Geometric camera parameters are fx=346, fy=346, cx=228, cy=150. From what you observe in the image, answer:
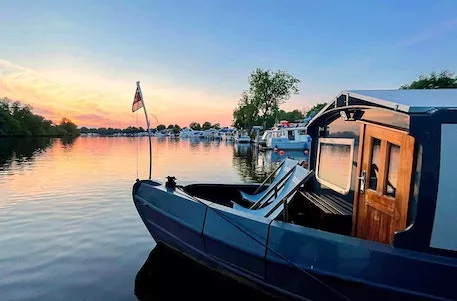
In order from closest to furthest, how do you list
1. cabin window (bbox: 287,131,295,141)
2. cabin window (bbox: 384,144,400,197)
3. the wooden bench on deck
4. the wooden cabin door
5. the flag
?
the wooden cabin door
cabin window (bbox: 384,144,400,197)
the wooden bench on deck
the flag
cabin window (bbox: 287,131,295,141)

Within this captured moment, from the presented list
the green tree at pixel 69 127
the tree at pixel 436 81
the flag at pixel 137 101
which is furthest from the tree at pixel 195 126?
the flag at pixel 137 101

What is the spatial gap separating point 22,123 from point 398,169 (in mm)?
128768

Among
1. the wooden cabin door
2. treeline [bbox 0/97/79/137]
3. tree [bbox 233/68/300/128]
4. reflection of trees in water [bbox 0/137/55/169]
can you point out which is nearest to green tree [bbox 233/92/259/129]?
tree [bbox 233/68/300/128]

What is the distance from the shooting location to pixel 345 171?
575 centimetres

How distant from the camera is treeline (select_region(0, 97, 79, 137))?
99375mm

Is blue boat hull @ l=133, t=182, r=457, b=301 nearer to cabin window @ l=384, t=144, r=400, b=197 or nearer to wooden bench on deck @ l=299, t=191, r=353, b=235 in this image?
cabin window @ l=384, t=144, r=400, b=197

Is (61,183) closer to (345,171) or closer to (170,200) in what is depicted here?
(170,200)

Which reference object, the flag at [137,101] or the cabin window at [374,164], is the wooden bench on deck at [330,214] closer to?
the cabin window at [374,164]

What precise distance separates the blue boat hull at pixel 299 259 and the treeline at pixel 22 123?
108537 millimetres

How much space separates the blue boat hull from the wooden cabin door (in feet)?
1.49

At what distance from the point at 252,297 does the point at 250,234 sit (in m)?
1.38

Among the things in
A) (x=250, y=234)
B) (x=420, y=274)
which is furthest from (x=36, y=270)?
(x=420, y=274)

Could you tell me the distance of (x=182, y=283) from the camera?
602 cm

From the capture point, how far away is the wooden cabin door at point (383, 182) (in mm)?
3846
